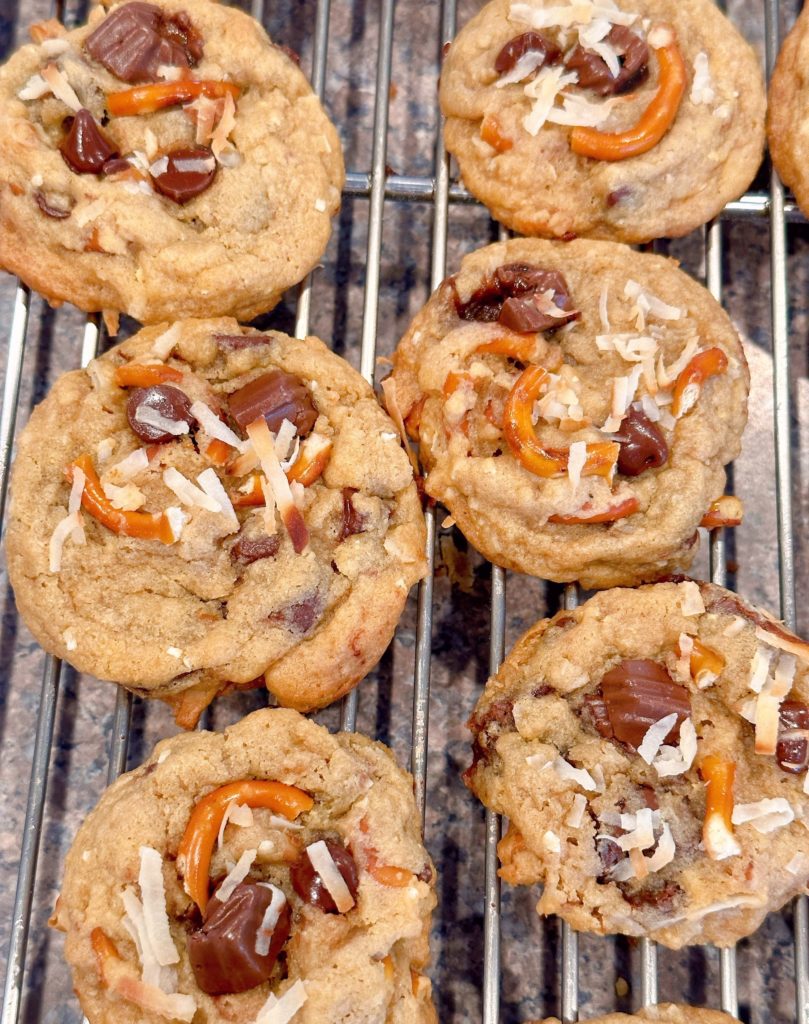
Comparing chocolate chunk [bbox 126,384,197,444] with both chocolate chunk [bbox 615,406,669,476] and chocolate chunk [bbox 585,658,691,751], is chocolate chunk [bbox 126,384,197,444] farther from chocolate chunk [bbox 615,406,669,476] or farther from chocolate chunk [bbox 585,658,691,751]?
chocolate chunk [bbox 585,658,691,751]

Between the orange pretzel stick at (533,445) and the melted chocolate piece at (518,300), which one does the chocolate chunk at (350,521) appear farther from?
the melted chocolate piece at (518,300)

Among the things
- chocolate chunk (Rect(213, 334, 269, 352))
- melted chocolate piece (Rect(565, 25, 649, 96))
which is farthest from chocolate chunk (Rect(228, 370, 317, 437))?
melted chocolate piece (Rect(565, 25, 649, 96))

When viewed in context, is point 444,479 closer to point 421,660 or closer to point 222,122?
point 421,660

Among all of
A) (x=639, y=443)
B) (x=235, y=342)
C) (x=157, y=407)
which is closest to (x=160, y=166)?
(x=235, y=342)

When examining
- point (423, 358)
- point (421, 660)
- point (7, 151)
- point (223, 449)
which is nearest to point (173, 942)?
point (421, 660)

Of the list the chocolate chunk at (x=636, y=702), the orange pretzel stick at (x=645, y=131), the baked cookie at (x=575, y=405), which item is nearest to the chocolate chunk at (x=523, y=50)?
the orange pretzel stick at (x=645, y=131)

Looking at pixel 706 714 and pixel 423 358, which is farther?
pixel 423 358
